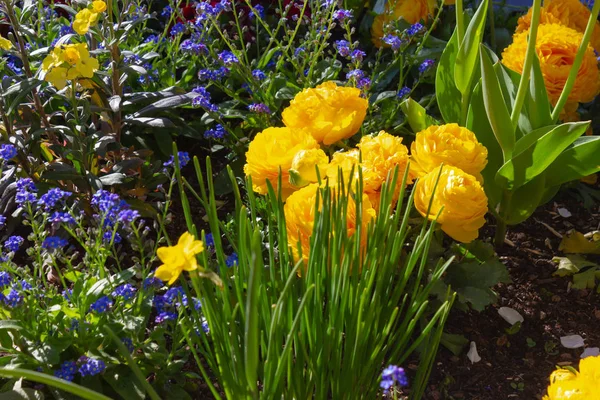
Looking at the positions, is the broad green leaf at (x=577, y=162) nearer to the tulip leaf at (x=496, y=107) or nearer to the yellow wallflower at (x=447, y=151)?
the tulip leaf at (x=496, y=107)

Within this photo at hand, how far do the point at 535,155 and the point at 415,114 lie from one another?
0.32 meters

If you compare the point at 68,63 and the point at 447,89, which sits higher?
the point at 68,63

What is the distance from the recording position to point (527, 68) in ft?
5.16

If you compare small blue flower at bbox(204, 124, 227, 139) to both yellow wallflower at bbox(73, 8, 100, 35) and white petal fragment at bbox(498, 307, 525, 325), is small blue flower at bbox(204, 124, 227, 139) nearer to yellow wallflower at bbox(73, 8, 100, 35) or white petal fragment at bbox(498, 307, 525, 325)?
yellow wallflower at bbox(73, 8, 100, 35)

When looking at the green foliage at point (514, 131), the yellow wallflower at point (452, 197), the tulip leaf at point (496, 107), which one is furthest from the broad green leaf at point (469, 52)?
the yellow wallflower at point (452, 197)

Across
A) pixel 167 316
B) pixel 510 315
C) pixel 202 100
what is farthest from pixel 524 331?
pixel 202 100

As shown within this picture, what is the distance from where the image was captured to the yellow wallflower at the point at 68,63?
5.24 ft

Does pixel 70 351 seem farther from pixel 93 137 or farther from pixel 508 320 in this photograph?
Result: pixel 508 320

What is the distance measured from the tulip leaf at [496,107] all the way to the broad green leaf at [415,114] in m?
0.23

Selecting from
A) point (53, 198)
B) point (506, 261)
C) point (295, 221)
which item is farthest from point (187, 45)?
point (506, 261)

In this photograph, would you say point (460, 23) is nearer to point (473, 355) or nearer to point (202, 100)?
point (202, 100)

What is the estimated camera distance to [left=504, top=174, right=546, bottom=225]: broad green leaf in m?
1.75

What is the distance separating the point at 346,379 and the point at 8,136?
3.67 feet

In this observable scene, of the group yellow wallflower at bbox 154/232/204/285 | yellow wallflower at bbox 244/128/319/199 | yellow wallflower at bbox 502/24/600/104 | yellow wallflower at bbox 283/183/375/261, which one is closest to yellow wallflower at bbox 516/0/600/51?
yellow wallflower at bbox 502/24/600/104
